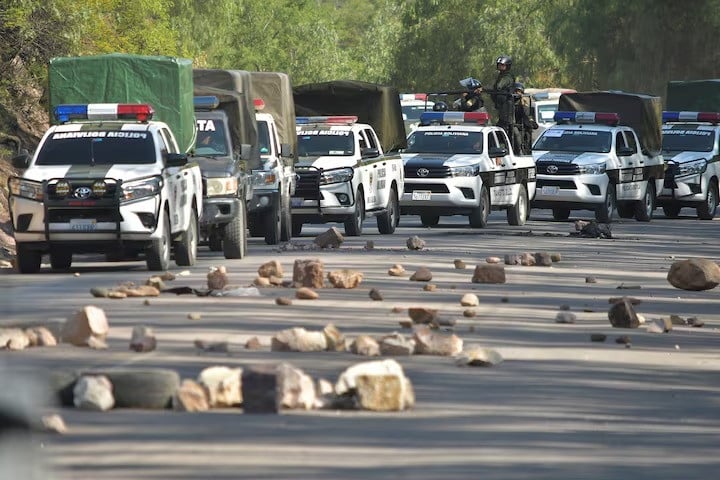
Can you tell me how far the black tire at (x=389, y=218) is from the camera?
33406mm

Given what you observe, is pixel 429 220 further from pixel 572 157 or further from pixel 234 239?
pixel 234 239

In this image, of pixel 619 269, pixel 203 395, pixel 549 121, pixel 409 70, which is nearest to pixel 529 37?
pixel 409 70

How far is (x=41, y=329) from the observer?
14.8 metres

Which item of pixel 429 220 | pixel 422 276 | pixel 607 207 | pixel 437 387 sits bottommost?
Answer: pixel 429 220

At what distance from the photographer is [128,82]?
89.6 feet

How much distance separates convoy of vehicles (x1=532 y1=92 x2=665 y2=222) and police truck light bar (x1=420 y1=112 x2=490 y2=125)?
2.36m

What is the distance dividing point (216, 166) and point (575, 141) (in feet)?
48.2

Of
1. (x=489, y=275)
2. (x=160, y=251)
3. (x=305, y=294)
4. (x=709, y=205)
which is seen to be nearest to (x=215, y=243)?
(x=160, y=251)

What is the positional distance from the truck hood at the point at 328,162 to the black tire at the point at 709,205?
13.3 meters

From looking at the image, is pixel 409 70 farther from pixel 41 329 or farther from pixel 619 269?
pixel 41 329

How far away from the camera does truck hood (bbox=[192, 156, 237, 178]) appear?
2619 centimetres

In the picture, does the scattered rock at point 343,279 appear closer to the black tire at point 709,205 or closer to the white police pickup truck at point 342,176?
the white police pickup truck at point 342,176

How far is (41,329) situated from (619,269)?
39.8 feet

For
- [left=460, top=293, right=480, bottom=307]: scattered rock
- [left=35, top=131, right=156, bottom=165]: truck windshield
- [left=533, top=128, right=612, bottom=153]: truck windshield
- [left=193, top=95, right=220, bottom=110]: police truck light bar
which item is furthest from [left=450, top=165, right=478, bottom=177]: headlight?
[left=460, top=293, right=480, bottom=307]: scattered rock
